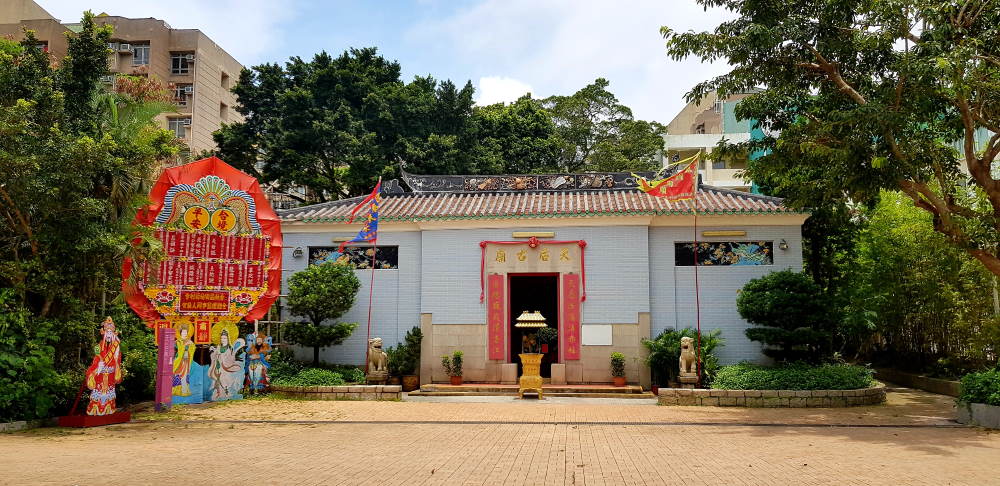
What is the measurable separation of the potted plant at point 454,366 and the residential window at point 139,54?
24.0 metres

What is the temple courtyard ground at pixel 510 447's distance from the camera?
6.88m

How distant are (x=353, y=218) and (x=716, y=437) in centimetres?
992

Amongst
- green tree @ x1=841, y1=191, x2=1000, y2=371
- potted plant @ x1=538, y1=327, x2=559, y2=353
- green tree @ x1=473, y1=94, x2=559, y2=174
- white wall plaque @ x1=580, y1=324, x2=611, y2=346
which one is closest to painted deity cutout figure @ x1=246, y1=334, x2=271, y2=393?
potted plant @ x1=538, y1=327, x2=559, y2=353

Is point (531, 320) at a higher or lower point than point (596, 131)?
lower

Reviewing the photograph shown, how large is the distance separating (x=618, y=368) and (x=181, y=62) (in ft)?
86.4

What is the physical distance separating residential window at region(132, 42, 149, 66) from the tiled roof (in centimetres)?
1942

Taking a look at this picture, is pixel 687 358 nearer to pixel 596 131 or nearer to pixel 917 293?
pixel 917 293

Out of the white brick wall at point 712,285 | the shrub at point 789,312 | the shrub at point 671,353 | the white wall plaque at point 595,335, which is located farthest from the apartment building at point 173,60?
the shrub at point 789,312

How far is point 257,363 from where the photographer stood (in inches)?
543

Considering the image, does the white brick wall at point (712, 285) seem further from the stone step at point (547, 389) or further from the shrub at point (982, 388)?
the shrub at point (982, 388)

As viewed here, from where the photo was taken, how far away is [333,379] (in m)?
14.2

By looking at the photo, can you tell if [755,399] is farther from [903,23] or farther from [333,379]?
[333,379]

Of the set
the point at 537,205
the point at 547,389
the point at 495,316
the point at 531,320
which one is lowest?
the point at 547,389

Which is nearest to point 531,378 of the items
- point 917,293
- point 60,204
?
point 60,204
